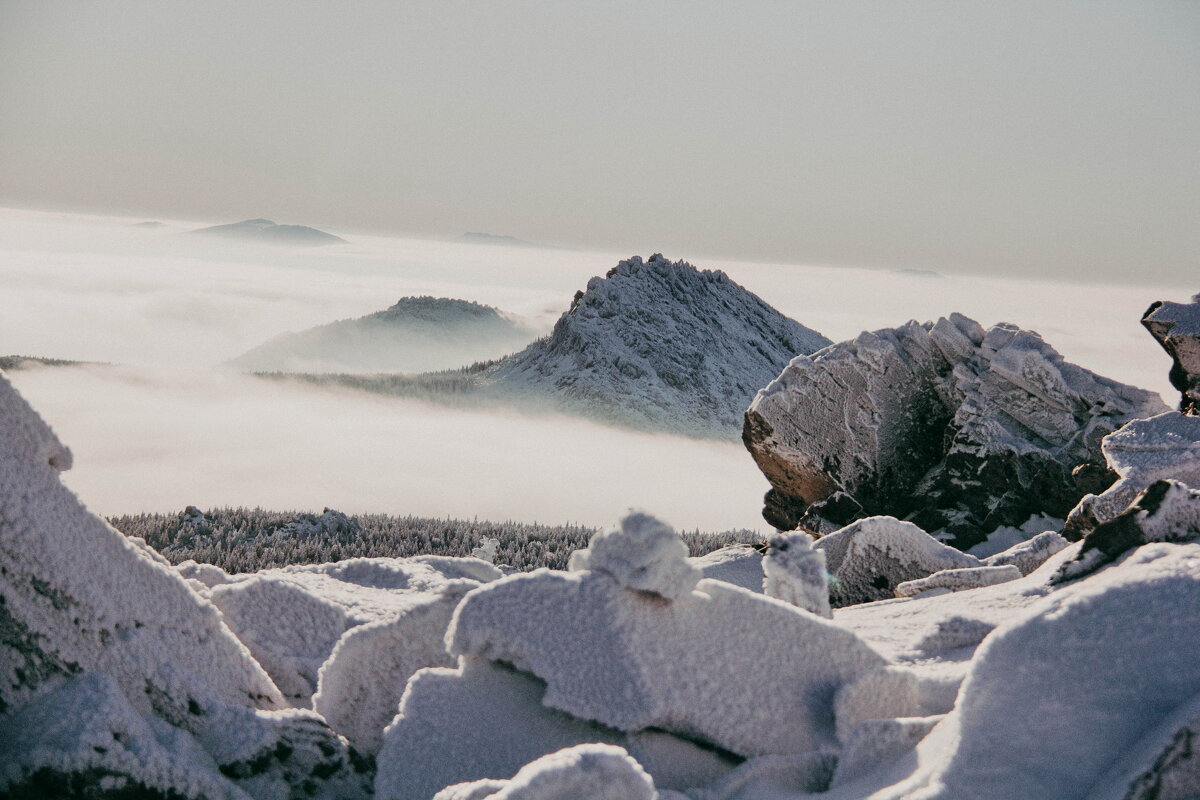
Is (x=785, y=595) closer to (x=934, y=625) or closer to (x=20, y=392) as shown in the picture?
(x=934, y=625)

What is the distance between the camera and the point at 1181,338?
25.8 feet

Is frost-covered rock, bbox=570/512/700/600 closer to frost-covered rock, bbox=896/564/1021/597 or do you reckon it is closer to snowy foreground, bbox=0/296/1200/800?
snowy foreground, bbox=0/296/1200/800

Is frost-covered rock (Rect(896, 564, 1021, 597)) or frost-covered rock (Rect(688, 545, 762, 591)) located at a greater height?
frost-covered rock (Rect(896, 564, 1021, 597))

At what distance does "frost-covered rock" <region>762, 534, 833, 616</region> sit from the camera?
4707mm

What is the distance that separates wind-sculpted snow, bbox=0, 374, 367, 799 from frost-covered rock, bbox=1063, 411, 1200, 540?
4879 mm

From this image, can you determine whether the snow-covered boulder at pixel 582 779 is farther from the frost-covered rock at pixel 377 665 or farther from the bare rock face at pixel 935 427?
the bare rock face at pixel 935 427

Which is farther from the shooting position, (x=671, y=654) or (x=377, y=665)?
(x=377, y=665)

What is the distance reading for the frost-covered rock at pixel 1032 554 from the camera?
6.48 m

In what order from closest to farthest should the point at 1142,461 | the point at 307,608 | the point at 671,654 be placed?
1. the point at 671,654
2. the point at 307,608
3. the point at 1142,461

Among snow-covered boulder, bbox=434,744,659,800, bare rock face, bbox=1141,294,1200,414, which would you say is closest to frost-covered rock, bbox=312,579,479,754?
snow-covered boulder, bbox=434,744,659,800

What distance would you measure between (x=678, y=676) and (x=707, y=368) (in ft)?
95.5

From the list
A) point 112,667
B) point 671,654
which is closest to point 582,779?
point 671,654

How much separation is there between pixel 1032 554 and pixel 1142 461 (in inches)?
36.5

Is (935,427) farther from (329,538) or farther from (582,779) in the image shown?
(582,779)
